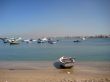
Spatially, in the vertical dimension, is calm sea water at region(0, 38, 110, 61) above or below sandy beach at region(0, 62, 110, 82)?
below

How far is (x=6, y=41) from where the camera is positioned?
2538 cm

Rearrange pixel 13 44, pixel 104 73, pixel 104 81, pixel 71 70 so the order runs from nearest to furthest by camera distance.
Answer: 1. pixel 104 81
2. pixel 104 73
3. pixel 71 70
4. pixel 13 44

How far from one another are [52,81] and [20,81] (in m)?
0.60

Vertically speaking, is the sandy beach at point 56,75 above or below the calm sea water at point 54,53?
above

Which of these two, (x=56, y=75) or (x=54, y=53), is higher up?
(x=56, y=75)

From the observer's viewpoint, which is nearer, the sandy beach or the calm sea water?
the sandy beach

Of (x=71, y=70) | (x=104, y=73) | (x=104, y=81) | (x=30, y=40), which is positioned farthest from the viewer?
(x=30, y=40)

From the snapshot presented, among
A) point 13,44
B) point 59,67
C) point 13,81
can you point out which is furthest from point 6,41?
point 13,81

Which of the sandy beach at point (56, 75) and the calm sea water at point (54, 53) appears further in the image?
the calm sea water at point (54, 53)

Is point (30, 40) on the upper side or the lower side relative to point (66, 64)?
lower

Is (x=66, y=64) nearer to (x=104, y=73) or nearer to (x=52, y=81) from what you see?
(x=104, y=73)

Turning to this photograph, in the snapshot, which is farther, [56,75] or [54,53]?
[54,53]

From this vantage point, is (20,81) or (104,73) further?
(104,73)

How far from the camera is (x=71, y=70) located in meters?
6.66
